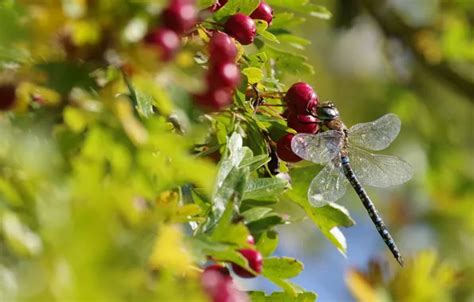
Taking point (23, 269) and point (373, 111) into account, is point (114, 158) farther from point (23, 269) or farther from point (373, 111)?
point (373, 111)

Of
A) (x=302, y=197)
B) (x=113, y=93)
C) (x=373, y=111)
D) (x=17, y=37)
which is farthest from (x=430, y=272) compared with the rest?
(x=373, y=111)

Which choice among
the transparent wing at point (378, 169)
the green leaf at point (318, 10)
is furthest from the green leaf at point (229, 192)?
the transparent wing at point (378, 169)

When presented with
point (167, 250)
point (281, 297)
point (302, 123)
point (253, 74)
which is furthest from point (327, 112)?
point (167, 250)

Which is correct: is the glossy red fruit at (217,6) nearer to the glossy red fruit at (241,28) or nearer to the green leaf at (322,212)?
the glossy red fruit at (241,28)

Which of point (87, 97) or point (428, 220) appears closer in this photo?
point (87, 97)

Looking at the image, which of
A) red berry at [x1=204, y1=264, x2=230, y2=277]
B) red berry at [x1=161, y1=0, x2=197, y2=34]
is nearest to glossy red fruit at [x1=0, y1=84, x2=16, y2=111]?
red berry at [x1=161, y1=0, x2=197, y2=34]

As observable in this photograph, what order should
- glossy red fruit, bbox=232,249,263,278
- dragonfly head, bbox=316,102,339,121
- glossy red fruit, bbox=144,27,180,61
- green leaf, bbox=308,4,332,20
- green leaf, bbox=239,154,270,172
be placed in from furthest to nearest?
green leaf, bbox=308,4,332,20, dragonfly head, bbox=316,102,339,121, green leaf, bbox=239,154,270,172, glossy red fruit, bbox=232,249,263,278, glossy red fruit, bbox=144,27,180,61

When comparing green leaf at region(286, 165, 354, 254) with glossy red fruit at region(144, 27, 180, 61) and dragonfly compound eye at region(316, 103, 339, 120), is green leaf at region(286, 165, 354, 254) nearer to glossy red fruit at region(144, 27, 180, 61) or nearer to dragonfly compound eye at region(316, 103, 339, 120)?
dragonfly compound eye at region(316, 103, 339, 120)
